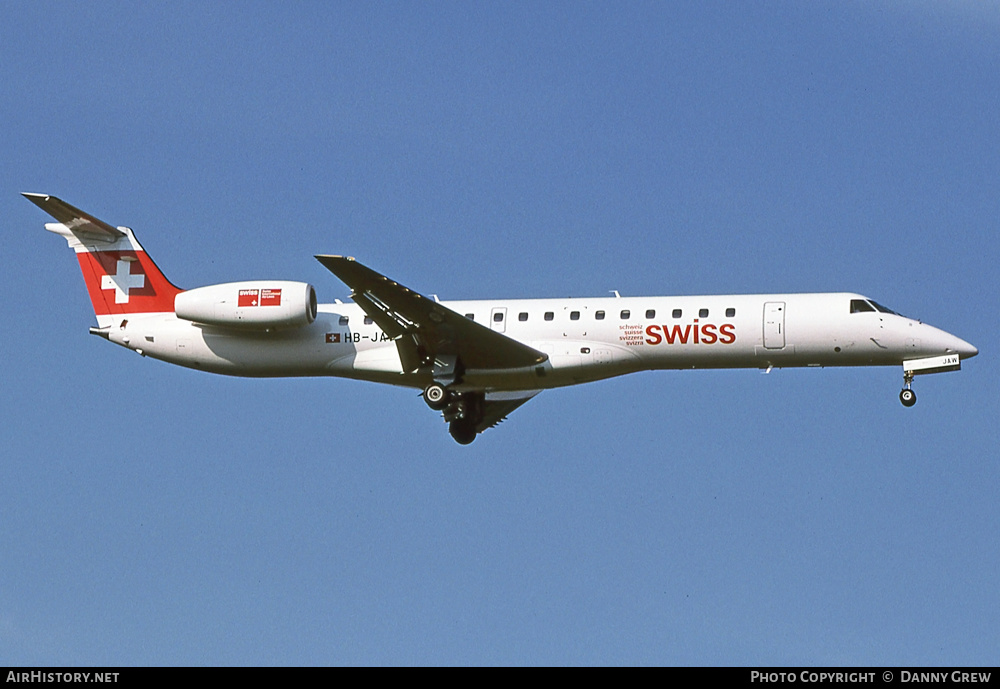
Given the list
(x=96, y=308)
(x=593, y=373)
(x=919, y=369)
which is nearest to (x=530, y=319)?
(x=593, y=373)

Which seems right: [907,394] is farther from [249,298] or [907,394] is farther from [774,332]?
[249,298]

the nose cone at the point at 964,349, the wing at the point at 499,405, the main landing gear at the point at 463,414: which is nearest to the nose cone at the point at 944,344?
the nose cone at the point at 964,349

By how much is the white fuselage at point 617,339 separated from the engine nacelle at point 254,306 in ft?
2.05

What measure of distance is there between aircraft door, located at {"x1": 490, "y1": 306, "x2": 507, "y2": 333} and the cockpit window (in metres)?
7.96

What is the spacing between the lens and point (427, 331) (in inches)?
1304

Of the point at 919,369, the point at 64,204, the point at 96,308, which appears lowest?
the point at 919,369

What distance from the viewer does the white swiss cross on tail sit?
36000 mm

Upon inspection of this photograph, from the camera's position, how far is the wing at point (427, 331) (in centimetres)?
3192

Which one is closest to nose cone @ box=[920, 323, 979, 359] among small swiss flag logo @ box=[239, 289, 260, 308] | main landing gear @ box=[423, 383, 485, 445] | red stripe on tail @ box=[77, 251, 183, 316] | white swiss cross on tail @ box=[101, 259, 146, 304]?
main landing gear @ box=[423, 383, 485, 445]
